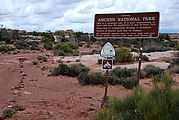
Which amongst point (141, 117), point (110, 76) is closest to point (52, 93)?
point (110, 76)

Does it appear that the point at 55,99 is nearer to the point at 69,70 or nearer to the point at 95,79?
the point at 95,79

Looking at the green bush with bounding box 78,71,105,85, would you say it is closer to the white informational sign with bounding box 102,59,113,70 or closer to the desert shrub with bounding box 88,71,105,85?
the desert shrub with bounding box 88,71,105,85

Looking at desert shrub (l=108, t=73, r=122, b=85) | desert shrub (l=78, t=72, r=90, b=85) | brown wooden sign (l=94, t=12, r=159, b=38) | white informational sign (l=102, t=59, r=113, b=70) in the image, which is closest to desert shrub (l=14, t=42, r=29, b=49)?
desert shrub (l=78, t=72, r=90, b=85)

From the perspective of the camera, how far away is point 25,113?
6.23m

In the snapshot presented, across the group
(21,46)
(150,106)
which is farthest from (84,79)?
(21,46)

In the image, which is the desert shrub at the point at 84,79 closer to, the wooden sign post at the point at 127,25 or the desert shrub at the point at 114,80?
the desert shrub at the point at 114,80

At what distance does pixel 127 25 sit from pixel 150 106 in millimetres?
3726

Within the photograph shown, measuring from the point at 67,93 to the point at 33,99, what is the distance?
1.86 metres

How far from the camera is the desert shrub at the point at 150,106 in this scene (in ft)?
11.2

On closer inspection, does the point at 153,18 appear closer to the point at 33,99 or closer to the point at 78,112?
the point at 78,112

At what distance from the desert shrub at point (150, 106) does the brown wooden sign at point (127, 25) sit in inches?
84.7

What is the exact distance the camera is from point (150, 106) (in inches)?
145

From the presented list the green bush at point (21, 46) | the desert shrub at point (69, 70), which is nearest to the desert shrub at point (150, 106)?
the desert shrub at point (69, 70)

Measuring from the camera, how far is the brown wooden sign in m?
6.52
